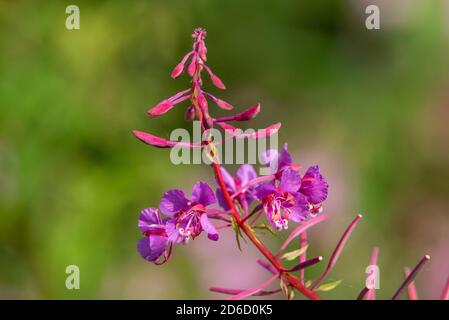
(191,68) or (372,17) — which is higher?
(372,17)

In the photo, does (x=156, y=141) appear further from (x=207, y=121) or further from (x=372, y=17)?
A: (x=372, y=17)

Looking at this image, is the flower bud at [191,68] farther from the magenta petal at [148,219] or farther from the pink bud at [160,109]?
the magenta petal at [148,219]

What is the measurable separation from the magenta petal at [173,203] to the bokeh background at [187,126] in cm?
213

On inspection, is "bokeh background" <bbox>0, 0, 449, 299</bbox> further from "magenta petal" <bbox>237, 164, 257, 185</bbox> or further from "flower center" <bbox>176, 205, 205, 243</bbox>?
"flower center" <bbox>176, 205, 205, 243</bbox>

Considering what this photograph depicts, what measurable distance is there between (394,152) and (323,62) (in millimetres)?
697

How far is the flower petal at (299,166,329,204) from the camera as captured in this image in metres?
1.29

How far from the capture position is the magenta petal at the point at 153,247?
1.31 meters

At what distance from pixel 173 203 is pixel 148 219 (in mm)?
57

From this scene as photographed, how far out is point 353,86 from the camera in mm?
4148

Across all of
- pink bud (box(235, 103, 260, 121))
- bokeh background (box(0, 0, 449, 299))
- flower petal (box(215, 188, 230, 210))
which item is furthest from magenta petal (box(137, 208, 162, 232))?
bokeh background (box(0, 0, 449, 299))

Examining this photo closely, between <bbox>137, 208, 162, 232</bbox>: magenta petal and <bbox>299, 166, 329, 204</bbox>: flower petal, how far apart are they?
28cm

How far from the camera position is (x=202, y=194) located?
1.29 metres

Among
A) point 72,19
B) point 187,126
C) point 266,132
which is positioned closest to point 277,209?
point 266,132
